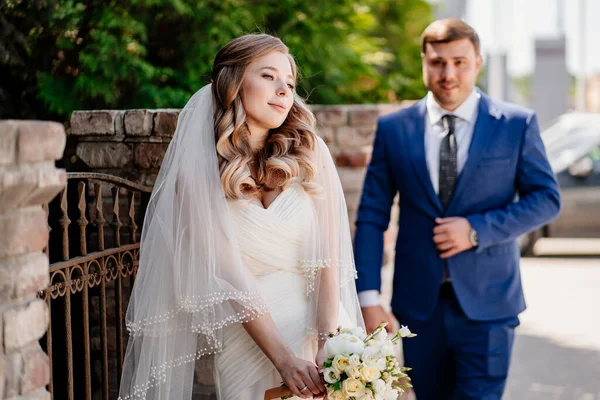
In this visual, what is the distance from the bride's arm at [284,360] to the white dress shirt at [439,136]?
127cm

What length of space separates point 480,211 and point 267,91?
1471 mm

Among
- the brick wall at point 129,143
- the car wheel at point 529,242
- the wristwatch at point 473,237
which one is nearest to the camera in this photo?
the brick wall at point 129,143

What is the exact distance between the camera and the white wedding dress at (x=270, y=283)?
2961 millimetres

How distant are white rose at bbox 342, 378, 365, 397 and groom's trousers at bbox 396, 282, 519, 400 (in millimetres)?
1466

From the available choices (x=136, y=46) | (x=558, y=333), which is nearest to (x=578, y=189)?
(x=558, y=333)

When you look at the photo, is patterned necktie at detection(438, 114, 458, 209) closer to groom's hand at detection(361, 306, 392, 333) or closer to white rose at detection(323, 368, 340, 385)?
groom's hand at detection(361, 306, 392, 333)

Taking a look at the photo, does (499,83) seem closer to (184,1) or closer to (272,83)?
(184,1)

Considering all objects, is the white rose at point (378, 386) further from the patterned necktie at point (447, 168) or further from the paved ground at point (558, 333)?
the paved ground at point (558, 333)

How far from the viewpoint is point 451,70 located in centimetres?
396

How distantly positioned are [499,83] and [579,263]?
20405 millimetres

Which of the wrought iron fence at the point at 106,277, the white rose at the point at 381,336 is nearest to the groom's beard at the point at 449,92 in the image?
the wrought iron fence at the point at 106,277

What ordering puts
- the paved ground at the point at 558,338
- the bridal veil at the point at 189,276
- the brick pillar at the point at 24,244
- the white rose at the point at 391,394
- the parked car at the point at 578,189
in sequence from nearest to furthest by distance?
the brick pillar at the point at 24,244 < the white rose at the point at 391,394 < the bridal veil at the point at 189,276 < the paved ground at the point at 558,338 < the parked car at the point at 578,189

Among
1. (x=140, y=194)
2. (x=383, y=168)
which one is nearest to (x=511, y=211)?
(x=383, y=168)

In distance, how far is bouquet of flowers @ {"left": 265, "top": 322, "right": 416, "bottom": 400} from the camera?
2605 millimetres
